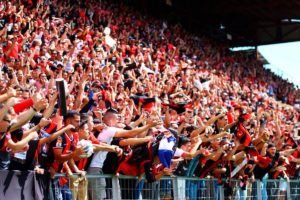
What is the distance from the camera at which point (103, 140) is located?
26.2 feet

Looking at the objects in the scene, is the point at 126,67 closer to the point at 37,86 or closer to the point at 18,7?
the point at 18,7

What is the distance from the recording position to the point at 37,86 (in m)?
11.0

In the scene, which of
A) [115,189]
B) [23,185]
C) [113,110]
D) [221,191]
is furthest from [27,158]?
[221,191]

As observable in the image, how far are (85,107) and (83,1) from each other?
45.1 ft

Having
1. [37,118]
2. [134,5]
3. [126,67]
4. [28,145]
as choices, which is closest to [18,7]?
[126,67]

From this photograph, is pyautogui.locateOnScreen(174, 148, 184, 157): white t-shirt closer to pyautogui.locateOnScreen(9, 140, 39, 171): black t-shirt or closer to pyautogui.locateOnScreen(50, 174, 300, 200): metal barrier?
pyautogui.locateOnScreen(50, 174, 300, 200): metal barrier

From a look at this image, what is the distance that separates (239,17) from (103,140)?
3289 cm

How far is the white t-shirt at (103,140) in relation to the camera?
7.83 m

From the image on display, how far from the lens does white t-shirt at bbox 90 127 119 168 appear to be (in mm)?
7828

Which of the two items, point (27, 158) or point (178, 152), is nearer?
point (27, 158)

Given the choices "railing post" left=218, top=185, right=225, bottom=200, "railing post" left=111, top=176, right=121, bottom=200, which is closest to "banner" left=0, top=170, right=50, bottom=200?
"railing post" left=111, top=176, right=121, bottom=200

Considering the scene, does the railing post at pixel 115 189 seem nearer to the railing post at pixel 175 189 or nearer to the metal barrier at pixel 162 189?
the metal barrier at pixel 162 189

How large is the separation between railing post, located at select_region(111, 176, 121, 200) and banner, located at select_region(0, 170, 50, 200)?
92 centimetres

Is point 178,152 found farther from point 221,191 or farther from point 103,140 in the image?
point 221,191
